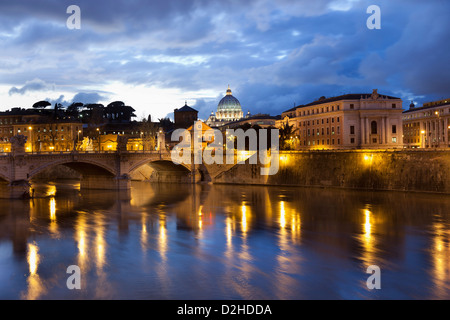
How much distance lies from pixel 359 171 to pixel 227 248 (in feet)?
115

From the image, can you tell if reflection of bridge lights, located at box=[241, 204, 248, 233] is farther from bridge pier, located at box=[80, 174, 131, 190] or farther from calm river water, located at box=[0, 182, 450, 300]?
bridge pier, located at box=[80, 174, 131, 190]

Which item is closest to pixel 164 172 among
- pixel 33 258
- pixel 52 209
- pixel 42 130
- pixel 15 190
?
pixel 15 190

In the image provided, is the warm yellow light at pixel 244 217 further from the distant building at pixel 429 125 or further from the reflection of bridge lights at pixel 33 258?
the distant building at pixel 429 125

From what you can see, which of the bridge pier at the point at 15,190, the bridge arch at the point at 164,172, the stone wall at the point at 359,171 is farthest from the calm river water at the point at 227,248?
the bridge arch at the point at 164,172

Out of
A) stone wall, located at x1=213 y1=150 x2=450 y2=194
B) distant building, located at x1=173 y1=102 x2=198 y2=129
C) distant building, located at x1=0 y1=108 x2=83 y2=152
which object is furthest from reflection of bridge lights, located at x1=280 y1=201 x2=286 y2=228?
distant building, located at x1=173 y1=102 x2=198 y2=129

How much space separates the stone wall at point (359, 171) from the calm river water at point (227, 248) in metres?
4.17

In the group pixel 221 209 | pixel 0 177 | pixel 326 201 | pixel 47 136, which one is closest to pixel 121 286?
pixel 221 209

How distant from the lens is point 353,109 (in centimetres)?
8050

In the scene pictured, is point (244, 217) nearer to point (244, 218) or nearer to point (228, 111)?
point (244, 218)

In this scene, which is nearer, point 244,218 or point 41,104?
point 244,218

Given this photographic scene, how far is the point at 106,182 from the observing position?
193ft

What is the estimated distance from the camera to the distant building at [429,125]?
277 ft

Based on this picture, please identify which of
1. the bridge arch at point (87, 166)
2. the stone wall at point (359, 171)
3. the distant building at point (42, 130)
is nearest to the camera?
the stone wall at point (359, 171)

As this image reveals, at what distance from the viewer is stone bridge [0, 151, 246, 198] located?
46125 millimetres
